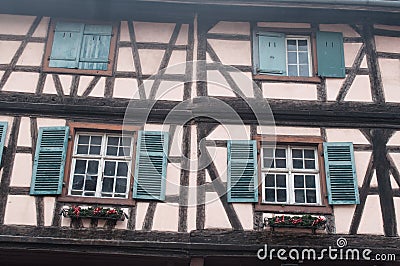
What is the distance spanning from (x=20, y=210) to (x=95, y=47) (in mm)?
3177

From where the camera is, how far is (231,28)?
1138 cm

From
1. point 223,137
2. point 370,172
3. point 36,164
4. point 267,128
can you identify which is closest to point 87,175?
point 36,164

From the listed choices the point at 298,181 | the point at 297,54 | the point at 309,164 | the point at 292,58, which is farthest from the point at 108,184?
the point at 297,54

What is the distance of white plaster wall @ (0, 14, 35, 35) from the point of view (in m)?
11.2

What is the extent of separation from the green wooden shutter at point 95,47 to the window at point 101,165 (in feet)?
4.26

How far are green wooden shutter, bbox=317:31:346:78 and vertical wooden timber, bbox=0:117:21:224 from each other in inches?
206

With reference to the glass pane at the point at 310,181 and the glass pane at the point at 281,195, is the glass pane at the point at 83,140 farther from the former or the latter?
the glass pane at the point at 310,181

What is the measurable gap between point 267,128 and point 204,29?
2.21m

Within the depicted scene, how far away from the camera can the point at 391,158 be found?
10383mm

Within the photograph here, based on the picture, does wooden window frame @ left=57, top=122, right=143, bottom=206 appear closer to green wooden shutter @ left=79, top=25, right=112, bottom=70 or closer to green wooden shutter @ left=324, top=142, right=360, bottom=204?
green wooden shutter @ left=79, top=25, right=112, bottom=70

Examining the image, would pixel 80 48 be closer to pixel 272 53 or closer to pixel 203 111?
pixel 203 111

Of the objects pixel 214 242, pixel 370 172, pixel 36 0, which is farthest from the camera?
pixel 36 0

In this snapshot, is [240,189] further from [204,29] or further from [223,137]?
[204,29]

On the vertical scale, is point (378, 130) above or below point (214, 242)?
above
